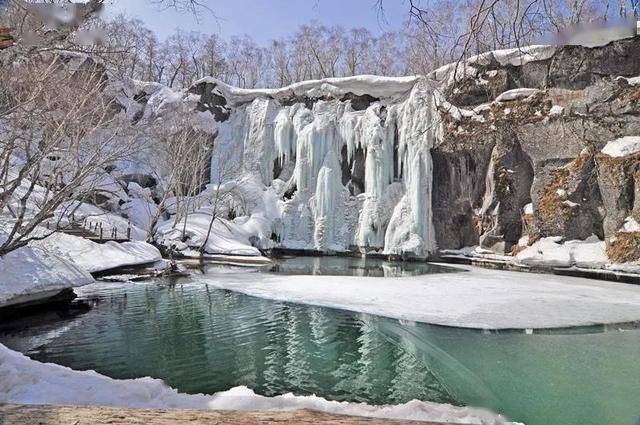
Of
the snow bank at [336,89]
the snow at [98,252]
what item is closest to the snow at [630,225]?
the snow bank at [336,89]

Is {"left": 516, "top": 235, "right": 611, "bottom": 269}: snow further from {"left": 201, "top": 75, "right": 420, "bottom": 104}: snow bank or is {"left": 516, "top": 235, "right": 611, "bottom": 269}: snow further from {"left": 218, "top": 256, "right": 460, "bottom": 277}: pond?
{"left": 201, "top": 75, "right": 420, "bottom": 104}: snow bank

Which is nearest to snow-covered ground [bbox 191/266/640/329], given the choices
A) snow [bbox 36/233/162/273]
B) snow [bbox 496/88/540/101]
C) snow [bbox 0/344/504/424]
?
snow [bbox 36/233/162/273]

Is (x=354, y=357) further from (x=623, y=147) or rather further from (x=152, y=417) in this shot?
(x=623, y=147)

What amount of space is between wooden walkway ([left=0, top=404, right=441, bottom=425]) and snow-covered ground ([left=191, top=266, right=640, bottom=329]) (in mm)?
5937

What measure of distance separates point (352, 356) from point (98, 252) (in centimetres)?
989

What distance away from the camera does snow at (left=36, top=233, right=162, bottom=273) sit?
11.5 meters

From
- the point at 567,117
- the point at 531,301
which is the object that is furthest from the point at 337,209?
the point at 531,301

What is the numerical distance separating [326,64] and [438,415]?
3328 centimetres

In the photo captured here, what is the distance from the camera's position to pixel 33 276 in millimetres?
8297

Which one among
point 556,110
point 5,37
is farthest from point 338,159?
point 5,37

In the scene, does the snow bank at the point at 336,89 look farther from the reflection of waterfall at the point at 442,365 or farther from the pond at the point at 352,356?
the reflection of waterfall at the point at 442,365

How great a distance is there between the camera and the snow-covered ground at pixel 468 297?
789 cm

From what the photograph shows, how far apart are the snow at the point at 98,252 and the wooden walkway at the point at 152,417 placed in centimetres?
920

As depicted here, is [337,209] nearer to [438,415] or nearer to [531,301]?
[531,301]
